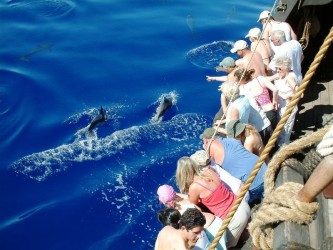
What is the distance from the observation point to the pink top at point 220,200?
5.11 metres

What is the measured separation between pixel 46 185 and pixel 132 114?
2725mm

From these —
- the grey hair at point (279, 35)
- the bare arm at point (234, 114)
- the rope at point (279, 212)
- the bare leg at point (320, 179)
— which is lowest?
the bare arm at point (234, 114)

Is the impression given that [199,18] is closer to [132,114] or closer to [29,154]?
[132,114]

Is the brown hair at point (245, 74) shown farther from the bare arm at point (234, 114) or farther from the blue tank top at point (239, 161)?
the blue tank top at point (239, 161)

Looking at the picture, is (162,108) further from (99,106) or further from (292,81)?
(292,81)

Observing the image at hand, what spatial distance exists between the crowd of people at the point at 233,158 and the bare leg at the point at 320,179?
220cm

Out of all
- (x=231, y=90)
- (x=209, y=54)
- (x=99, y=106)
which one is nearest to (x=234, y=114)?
(x=231, y=90)

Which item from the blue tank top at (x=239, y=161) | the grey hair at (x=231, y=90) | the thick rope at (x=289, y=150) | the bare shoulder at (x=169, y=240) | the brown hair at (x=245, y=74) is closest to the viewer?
the thick rope at (x=289, y=150)

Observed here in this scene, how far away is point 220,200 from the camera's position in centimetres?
513

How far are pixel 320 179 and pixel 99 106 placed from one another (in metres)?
8.92

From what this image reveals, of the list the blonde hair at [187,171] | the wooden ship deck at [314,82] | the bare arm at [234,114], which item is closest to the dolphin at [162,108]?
the wooden ship deck at [314,82]

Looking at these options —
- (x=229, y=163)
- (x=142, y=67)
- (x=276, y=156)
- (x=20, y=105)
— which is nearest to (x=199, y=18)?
(x=142, y=67)

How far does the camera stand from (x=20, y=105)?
11.1m

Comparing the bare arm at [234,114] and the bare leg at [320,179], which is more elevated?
the bare leg at [320,179]
